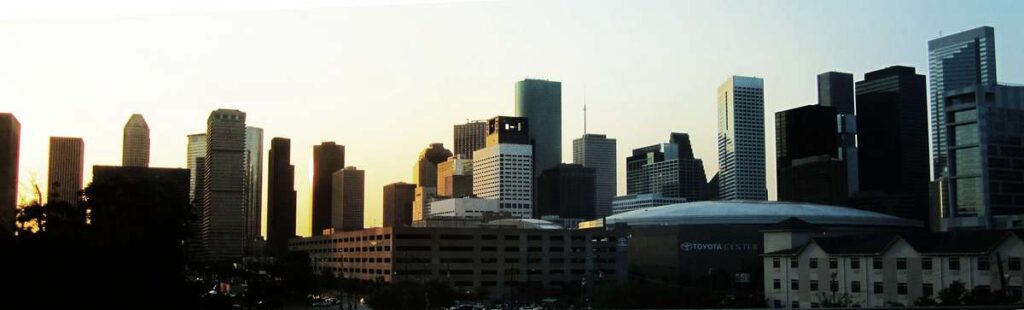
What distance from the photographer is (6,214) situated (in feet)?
206

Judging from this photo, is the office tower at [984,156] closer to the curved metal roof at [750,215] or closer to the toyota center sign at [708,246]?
the curved metal roof at [750,215]

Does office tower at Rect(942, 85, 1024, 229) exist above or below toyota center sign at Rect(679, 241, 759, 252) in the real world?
above

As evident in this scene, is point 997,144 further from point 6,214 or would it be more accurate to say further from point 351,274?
point 6,214

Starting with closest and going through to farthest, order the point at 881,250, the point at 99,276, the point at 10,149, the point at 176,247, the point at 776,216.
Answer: the point at 99,276 → the point at 176,247 → the point at 881,250 → the point at 10,149 → the point at 776,216

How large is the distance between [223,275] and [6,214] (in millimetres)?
57041

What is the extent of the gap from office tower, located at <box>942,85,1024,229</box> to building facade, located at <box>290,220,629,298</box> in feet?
193

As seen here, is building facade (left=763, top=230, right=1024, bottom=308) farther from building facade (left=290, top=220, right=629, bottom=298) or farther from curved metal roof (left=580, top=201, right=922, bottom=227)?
curved metal roof (left=580, top=201, right=922, bottom=227)

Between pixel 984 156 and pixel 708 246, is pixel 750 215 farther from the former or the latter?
pixel 984 156

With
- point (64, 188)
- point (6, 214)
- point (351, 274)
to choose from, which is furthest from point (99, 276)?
point (64, 188)

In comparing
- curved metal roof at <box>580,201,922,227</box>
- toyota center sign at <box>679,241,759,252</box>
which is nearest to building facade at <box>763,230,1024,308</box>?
toyota center sign at <box>679,241,759,252</box>

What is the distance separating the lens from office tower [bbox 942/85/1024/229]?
16262cm

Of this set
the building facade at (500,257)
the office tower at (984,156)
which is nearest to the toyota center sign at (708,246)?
the building facade at (500,257)

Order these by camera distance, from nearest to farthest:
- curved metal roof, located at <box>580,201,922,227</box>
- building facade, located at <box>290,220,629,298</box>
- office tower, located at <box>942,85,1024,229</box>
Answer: building facade, located at <box>290,220,629,298</box>
curved metal roof, located at <box>580,201,922,227</box>
office tower, located at <box>942,85,1024,229</box>

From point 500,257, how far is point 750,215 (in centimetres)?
4110
